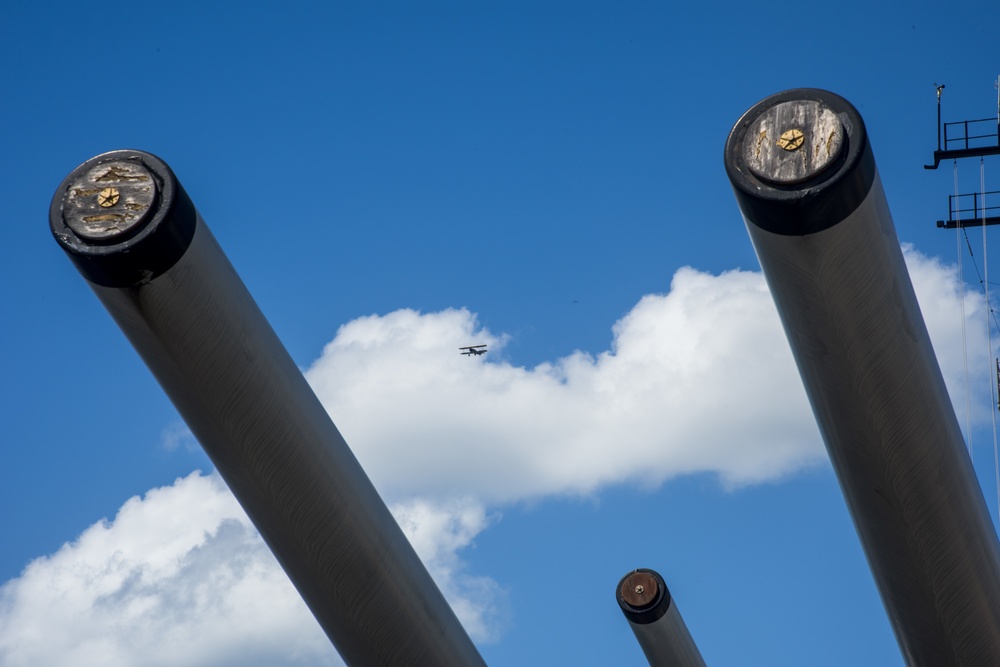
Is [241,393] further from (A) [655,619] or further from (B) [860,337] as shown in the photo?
(A) [655,619]

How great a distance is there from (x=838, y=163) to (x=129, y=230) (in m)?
2.93

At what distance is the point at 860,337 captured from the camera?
5.22 meters

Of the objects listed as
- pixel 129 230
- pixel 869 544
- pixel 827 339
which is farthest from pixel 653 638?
pixel 129 230

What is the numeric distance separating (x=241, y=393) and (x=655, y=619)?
7.95 metres

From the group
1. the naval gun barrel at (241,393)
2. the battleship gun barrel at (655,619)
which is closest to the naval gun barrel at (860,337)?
the naval gun barrel at (241,393)

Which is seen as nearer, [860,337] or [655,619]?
[860,337]

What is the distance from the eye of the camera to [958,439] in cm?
588

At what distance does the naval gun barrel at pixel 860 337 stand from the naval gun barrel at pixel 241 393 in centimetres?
217

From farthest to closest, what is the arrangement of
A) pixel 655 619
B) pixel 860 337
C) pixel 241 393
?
Result: pixel 655 619, pixel 241 393, pixel 860 337

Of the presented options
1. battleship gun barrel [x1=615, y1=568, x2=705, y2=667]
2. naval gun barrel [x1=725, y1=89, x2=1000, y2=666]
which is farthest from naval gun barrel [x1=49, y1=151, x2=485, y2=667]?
battleship gun barrel [x1=615, y1=568, x2=705, y2=667]

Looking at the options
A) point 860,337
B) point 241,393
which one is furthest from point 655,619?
point 241,393

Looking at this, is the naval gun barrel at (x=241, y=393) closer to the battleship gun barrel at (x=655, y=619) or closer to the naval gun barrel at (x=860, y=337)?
the naval gun barrel at (x=860, y=337)

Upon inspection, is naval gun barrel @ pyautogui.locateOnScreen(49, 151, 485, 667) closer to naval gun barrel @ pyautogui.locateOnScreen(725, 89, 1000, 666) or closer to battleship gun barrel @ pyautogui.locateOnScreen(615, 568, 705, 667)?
naval gun barrel @ pyautogui.locateOnScreen(725, 89, 1000, 666)

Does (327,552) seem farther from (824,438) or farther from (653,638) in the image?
(653,638)
